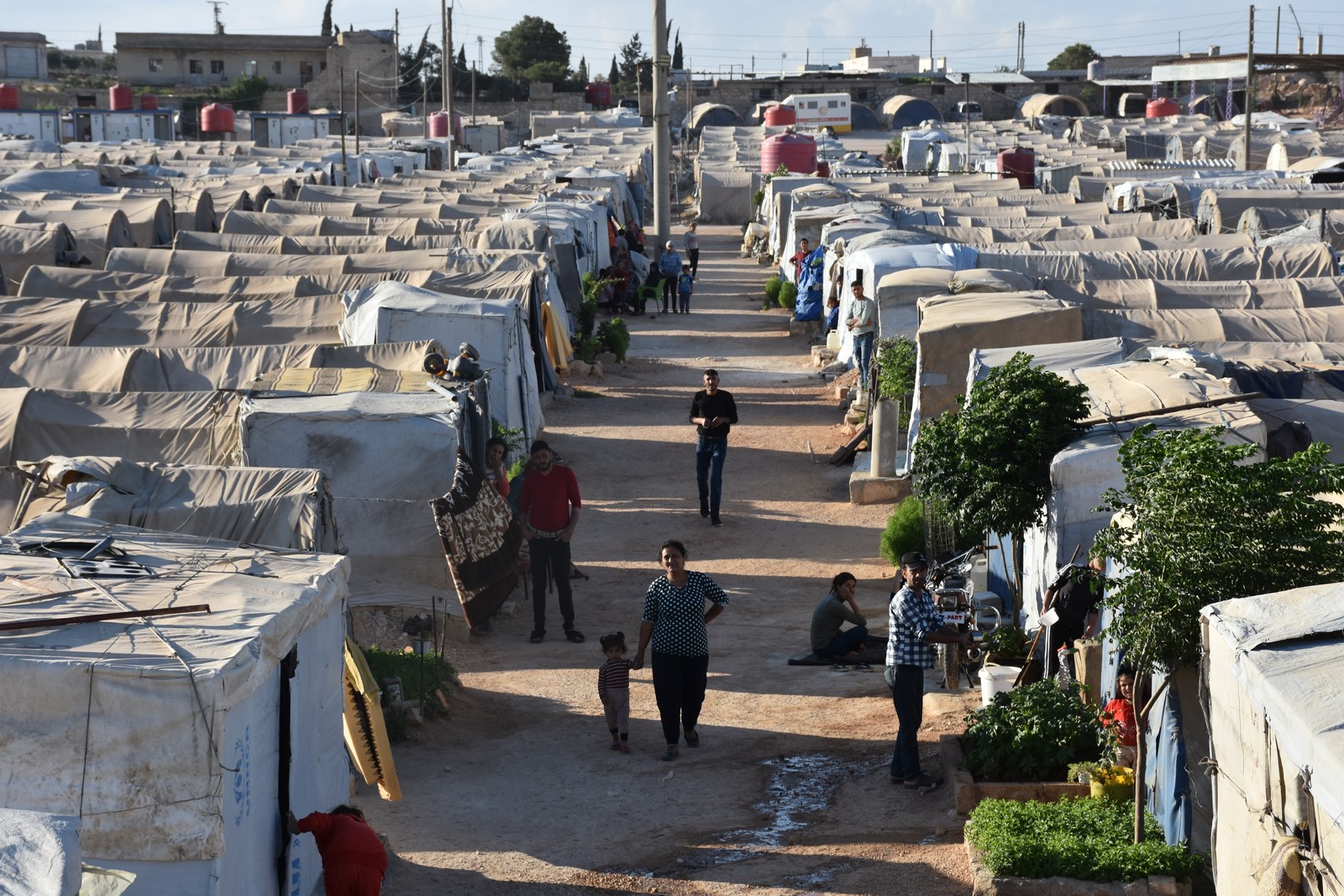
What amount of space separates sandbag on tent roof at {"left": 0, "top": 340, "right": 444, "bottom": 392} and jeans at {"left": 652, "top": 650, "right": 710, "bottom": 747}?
676cm

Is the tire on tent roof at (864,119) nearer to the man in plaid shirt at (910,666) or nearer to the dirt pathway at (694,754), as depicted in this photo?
the dirt pathway at (694,754)

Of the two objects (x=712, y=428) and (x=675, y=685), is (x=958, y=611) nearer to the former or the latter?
(x=675, y=685)

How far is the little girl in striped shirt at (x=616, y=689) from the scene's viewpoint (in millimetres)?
9547

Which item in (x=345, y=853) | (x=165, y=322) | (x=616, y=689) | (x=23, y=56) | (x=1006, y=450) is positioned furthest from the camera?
(x=23, y=56)

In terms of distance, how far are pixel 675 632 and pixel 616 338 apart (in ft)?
50.0

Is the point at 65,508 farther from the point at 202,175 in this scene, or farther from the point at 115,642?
the point at 202,175

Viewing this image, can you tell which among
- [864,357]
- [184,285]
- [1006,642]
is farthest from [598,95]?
[1006,642]

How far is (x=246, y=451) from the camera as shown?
11.9 m

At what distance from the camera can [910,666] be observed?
862 cm

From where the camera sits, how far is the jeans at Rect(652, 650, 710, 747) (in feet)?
30.7

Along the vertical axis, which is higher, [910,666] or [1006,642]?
[910,666]

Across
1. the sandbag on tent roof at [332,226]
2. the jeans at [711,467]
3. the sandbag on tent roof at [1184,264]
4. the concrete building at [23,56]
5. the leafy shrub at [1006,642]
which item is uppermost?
the concrete building at [23,56]

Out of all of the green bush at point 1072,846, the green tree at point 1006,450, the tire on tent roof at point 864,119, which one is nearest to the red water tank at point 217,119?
the tire on tent roof at point 864,119

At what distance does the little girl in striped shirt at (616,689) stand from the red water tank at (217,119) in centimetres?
6668
